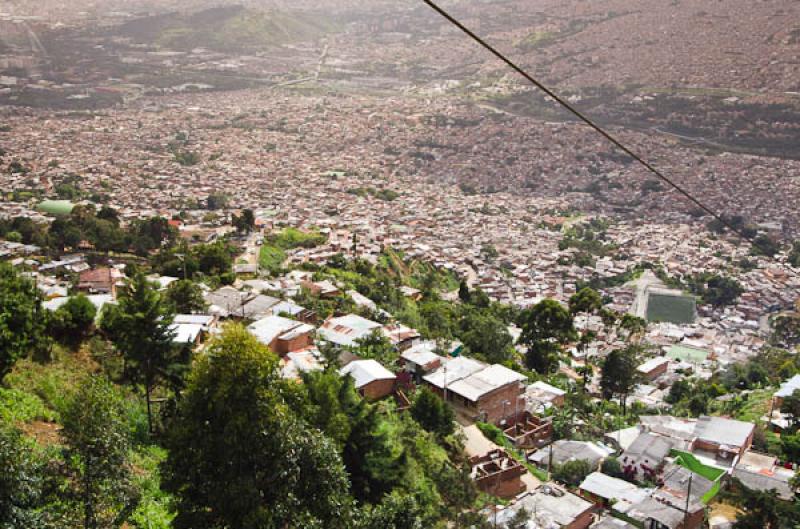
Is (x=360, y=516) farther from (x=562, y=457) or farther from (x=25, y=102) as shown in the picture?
(x=25, y=102)

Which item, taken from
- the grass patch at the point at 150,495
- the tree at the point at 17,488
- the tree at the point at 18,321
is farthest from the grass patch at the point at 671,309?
the tree at the point at 17,488

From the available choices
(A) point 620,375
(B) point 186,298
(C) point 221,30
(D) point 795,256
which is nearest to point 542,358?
(A) point 620,375

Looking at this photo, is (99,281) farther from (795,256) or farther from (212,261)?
(795,256)

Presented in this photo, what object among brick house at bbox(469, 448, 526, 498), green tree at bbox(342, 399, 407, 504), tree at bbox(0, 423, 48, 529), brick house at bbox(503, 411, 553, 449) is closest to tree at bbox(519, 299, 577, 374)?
brick house at bbox(503, 411, 553, 449)

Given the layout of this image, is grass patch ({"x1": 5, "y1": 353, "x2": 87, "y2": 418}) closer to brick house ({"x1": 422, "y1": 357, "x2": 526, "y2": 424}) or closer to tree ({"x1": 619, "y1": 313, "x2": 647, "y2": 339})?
brick house ({"x1": 422, "y1": 357, "x2": 526, "y2": 424})

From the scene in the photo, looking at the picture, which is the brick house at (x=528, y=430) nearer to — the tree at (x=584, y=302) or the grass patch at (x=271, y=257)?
the tree at (x=584, y=302)

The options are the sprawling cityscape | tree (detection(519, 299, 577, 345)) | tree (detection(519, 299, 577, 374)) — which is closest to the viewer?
the sprawling cityscape
